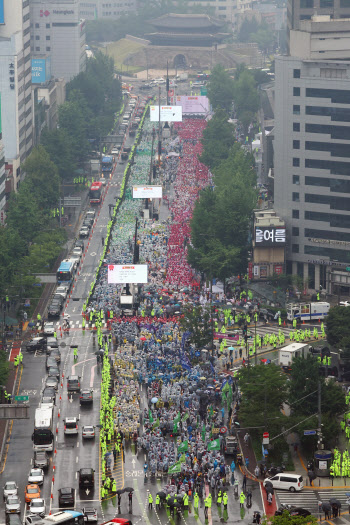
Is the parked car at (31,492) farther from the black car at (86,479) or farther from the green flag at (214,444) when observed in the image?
Result: the green flag at (214,444)

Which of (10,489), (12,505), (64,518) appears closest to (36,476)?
(10,489)

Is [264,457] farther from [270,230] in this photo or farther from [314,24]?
[314,24]

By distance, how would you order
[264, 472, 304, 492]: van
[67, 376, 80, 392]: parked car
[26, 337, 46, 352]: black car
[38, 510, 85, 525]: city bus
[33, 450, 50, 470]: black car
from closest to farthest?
[38, 510, 85, 525]: city bus < [264, 472, 304, 492]: van < [33, 450, 50, 470]: black car < [67, 376, 80, 392]: parked car < [26, 337, 46, 352]: black car

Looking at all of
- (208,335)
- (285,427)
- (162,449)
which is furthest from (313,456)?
(208,335)

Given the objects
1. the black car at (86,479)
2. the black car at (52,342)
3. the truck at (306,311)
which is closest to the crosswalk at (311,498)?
the black car at (86,479)

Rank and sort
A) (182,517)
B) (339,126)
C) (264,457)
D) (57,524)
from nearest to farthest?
(57,524) → (182,517) → (264,457) → (339,126)

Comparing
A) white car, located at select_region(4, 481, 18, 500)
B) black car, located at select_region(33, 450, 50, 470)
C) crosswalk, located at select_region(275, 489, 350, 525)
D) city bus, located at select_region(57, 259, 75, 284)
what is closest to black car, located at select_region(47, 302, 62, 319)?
city bus, located at select_region(57, 259, 75, 284)

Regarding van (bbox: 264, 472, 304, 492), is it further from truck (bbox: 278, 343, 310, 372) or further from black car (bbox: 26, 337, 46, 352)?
black car (bbox: 26, 337, 46, 352)
